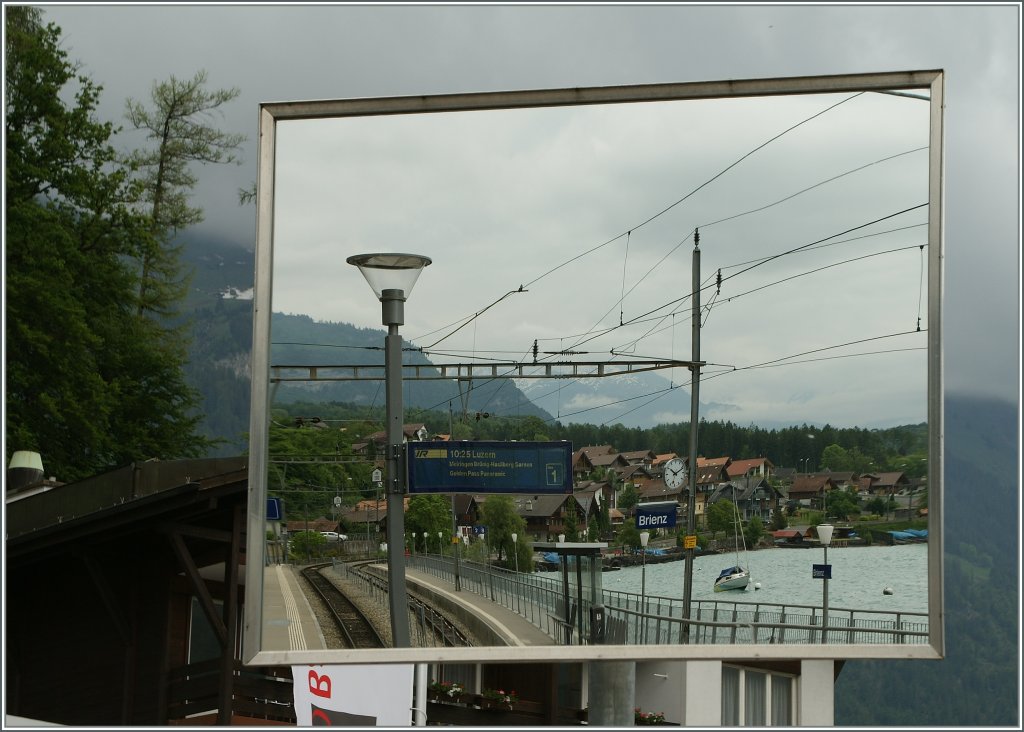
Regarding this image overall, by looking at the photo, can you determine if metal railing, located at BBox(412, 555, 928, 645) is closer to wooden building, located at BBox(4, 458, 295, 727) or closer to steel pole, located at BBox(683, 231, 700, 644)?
steel pole, located at BBox(683, 231, 700, 644)

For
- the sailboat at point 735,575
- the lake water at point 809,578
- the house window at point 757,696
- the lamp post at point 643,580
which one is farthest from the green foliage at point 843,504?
the house window at point 757,696

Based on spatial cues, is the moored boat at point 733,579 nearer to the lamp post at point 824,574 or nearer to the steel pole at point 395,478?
the lamp post at point 824,574

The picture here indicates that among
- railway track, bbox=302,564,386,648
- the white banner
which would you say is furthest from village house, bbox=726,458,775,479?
the white banner

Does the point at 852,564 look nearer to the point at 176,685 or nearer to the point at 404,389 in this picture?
the point at 404,389

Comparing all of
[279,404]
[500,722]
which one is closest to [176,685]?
[500,722]

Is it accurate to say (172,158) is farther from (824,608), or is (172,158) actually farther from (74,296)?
(824,608)

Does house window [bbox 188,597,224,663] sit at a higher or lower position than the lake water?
lower
